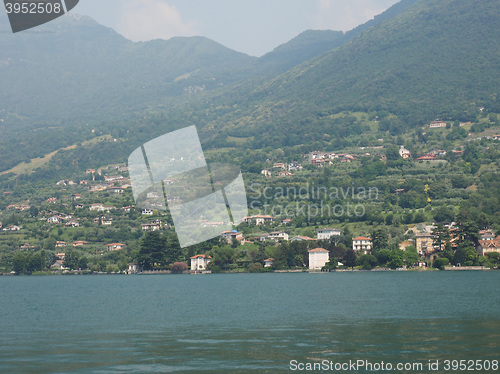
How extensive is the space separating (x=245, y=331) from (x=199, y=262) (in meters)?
56.7

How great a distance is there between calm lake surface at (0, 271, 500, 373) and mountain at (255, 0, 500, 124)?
126427 millimetres

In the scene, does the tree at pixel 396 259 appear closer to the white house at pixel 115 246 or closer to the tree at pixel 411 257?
the tree at pixel 411 257

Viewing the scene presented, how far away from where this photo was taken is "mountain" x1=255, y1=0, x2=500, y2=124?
16075cm

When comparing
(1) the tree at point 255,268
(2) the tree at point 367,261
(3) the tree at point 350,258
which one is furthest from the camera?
(1) the tree at point 255,268

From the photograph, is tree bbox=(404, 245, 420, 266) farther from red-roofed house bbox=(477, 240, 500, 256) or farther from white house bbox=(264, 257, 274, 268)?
white house bbox=(264, 257, 274, 268)

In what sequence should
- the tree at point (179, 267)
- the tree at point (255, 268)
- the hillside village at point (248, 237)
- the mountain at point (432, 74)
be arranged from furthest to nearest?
the mountain at point (432, 74) → the tree at point (179, 267) → the tree at point (255, 268) → the hillside village at point (248, 237)

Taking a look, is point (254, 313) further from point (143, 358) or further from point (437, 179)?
point (437, 179)

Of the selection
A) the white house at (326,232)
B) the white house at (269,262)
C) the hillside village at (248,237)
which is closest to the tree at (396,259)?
the hillside village at (248,237)

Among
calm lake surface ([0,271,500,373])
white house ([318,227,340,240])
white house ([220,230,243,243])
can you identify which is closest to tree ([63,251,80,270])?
white house ([220,230,243,243])

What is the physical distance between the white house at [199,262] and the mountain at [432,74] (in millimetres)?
90873

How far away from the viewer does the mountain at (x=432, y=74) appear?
527 feet

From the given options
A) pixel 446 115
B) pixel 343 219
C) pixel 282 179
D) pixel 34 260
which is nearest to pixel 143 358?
pixel 34 260

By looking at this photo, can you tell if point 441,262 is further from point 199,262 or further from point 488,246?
point 199,262

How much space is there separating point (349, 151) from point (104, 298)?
110014mm
